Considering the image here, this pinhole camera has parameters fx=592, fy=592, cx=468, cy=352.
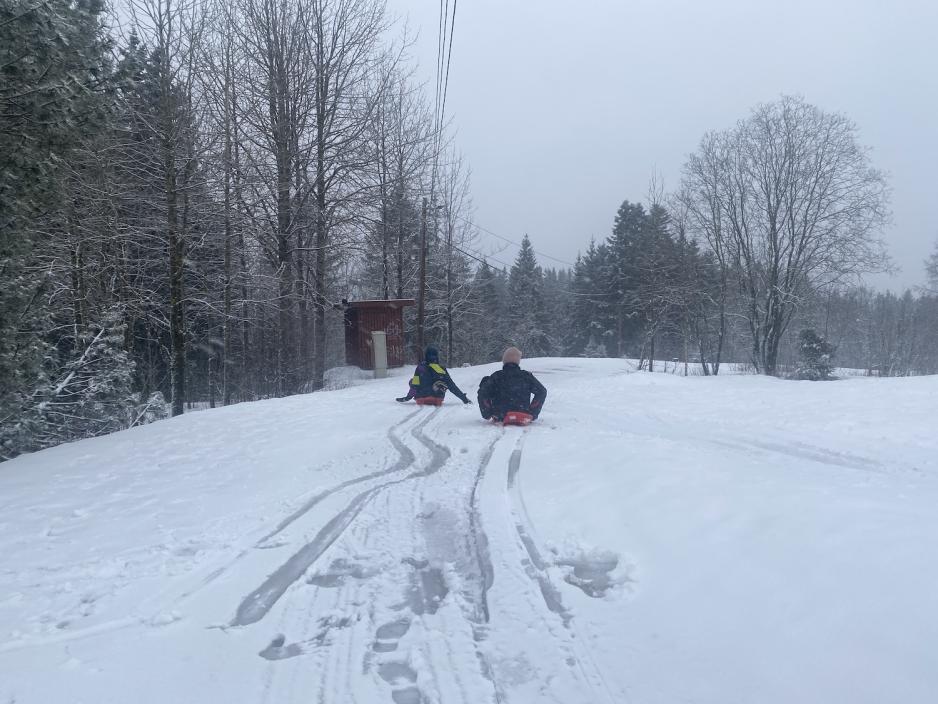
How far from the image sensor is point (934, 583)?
306 centimetres

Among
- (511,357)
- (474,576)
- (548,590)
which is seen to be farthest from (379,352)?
(548,590)

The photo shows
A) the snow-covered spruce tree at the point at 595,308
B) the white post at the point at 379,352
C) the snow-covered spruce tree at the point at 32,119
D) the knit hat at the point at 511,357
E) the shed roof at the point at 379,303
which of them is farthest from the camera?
the snow-covered spruce tree at the point at 595,308

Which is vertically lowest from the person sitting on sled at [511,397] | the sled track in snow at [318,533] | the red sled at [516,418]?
the sled track in snow at [318,533]

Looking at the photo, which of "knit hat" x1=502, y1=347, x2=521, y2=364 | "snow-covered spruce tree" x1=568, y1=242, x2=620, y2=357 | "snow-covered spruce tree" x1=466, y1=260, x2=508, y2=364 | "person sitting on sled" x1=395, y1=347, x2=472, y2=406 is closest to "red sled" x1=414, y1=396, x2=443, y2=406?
"person sitting on sled" x1=395, y1=347, x2=472, y2=406

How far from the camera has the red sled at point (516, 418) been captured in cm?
972

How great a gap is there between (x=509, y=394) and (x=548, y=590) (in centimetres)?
622

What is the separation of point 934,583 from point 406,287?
30.2 m

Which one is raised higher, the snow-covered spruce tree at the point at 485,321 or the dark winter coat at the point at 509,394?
the snow-covered spruce tree at the point at 485,321

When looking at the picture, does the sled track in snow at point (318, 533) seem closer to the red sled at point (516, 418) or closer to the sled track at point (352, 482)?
the sled track at point (352, 482)

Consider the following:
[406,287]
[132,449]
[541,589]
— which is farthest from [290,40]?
[541,589]

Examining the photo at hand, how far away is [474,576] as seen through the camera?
12.9 ft

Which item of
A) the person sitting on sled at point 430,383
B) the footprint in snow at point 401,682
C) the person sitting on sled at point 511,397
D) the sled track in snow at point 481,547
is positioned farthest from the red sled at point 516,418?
the footprint in snow at point 401,682

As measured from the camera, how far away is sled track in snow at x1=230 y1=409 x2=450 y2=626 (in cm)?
349

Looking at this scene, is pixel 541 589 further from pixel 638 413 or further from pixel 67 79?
pixel 638 413
